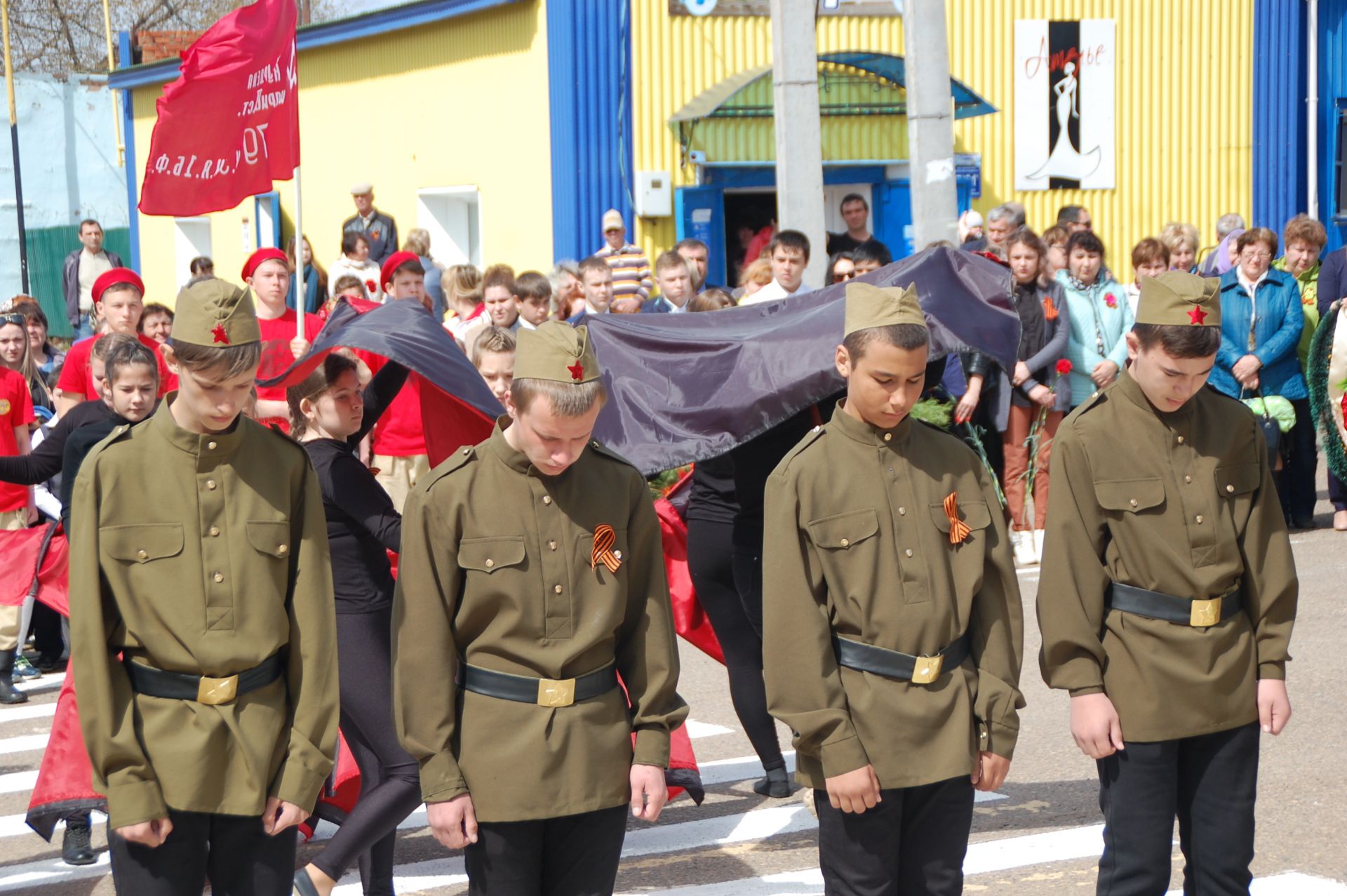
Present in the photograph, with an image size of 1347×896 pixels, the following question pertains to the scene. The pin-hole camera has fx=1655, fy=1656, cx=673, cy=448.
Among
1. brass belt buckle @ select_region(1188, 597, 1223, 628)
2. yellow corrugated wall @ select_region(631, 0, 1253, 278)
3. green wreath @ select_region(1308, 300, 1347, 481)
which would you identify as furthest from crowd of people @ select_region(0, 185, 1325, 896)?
yellow corrugated wall @ select_region(631, 0, 1253, 278)

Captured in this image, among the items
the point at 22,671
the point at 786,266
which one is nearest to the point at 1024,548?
the point at 786,266

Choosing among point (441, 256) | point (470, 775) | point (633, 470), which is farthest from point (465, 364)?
point (441, 256)

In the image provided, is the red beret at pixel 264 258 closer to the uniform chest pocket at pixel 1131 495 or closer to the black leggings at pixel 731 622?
the black leggings at pixel 731 622

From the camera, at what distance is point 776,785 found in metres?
6.79

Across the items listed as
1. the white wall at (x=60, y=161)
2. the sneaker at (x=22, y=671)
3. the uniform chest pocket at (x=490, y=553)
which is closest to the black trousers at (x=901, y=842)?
the uniform chest pocket at (x=490, y=553)

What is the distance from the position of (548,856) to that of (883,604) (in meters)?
1.04

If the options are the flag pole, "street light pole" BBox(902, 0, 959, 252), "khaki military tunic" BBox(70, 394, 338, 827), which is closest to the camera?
"khaki military tunic" BBox(70, 394, 338, 827)

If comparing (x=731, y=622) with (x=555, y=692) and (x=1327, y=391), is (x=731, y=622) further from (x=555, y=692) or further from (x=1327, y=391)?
(x=1327, y=391)

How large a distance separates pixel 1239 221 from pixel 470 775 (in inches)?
518

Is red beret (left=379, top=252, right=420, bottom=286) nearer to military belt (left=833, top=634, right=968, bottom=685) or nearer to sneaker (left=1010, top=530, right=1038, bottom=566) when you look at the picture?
sneaker (left=1010, top=530, right=1038, bottom=566)

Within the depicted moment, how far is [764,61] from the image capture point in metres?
18.7

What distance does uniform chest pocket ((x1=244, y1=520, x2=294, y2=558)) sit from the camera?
3.94 metres

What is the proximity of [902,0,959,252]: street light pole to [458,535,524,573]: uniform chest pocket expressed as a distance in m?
9.02

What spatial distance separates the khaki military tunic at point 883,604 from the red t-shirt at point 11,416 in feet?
20.2
